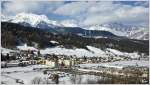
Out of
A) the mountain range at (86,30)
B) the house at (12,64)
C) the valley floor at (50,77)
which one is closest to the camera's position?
the valley floor at (50,77)

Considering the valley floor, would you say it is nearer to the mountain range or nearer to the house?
the house

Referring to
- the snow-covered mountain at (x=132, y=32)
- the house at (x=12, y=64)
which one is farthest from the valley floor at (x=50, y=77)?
the snow-covered mountain at (x=132, y=32)

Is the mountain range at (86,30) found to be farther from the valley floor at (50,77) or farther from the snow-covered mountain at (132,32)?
the valley floor at (50,77)

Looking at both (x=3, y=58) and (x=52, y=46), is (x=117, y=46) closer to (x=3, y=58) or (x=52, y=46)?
(x=52, y=46)

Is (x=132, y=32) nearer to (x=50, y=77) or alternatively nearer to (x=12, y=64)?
(x=12, y=64)

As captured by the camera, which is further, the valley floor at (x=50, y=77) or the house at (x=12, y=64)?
the house at (x=12, y=64)

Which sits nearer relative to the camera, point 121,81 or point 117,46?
point 121,81

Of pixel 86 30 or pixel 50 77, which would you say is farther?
pixel 86 30

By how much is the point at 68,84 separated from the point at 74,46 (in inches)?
588

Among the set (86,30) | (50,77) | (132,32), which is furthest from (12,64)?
(132,32)

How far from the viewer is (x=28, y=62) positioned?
12273 millimetres

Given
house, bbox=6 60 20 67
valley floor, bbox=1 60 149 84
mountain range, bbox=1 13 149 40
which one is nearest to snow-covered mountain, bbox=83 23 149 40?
mountain range, bbox=1 13 149 40

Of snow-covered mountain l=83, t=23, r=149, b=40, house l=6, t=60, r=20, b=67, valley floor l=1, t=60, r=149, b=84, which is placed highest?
snow-covered mountain l=83, t=23, r=149, b=40

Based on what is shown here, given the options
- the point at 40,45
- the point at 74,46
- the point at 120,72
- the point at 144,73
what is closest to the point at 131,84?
the point at 144,73
